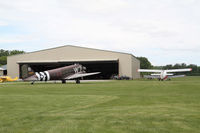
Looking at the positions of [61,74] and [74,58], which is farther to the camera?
[74,58]

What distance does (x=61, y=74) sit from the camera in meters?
43.3

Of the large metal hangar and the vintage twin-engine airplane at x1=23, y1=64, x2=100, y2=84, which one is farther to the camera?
the large metal hangar

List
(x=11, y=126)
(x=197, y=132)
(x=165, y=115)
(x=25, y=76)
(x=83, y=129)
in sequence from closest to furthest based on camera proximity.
Answer: (x=197, y=132), (x=83, y=129), (x=11, y=126), (x=165, y=115), (x=25, y=76)

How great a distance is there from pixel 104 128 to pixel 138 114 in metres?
2.53

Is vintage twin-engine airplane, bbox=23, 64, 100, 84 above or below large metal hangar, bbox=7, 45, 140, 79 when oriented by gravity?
below

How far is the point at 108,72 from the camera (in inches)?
3686

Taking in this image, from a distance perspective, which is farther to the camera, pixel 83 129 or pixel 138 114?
pixel 138 114

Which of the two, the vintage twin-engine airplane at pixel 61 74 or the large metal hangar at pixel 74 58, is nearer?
the vintage twin-engine airplane at pixel 61 74

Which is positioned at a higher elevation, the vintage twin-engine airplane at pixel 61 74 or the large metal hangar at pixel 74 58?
the large metal hangar at pixel 74 58

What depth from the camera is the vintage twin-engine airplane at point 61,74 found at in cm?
4019

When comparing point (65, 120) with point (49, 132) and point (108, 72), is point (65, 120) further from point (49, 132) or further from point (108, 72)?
point (108, 72)

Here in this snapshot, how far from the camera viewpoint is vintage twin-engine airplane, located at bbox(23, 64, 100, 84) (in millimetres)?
40188

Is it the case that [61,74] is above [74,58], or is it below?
below

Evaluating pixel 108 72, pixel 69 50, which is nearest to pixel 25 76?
pixel 69 50
